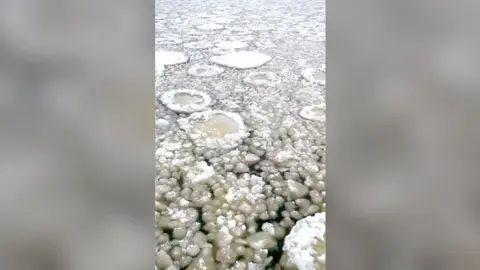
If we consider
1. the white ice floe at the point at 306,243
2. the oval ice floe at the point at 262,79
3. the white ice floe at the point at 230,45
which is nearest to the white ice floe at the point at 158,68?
the white ice floe at the point at 306,243

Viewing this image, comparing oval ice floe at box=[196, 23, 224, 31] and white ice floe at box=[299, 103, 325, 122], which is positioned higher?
oval ice floe at box=[196, 23, 224, 31]

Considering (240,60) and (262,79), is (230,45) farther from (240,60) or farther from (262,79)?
(262,79)
